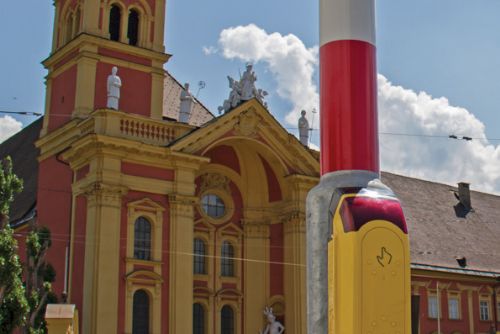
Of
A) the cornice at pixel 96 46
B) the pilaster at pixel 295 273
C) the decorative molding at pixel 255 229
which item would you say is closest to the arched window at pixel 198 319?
the pilaster at pixel 295 273

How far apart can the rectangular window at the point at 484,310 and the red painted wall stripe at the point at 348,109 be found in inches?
1144

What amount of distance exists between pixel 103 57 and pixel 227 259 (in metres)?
8.71

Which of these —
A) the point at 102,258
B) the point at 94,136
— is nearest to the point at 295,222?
the point at 102,258

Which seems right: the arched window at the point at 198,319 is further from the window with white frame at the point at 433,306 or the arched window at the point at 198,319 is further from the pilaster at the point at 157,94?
the window with white frame at the point at 433,306

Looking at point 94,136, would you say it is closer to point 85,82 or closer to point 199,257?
point 85,82

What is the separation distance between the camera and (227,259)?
1259 inches

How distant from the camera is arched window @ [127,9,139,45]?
3225cm

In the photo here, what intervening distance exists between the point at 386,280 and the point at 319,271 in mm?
1125

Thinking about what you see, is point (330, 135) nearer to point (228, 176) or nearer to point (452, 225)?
point (228, 176)

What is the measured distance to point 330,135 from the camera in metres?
12.7

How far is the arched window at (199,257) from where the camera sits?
30.9 metres

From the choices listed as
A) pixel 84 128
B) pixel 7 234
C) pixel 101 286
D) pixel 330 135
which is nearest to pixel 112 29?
pixel 84 128

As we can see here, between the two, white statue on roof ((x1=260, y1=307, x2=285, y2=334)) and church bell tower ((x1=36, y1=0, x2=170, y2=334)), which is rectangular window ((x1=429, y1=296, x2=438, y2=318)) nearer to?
white statue on roof ((x1=260, y1=307, x2=285, y2=334))

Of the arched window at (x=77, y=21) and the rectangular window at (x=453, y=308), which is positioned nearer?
the arched window at (x=77, y=21)
